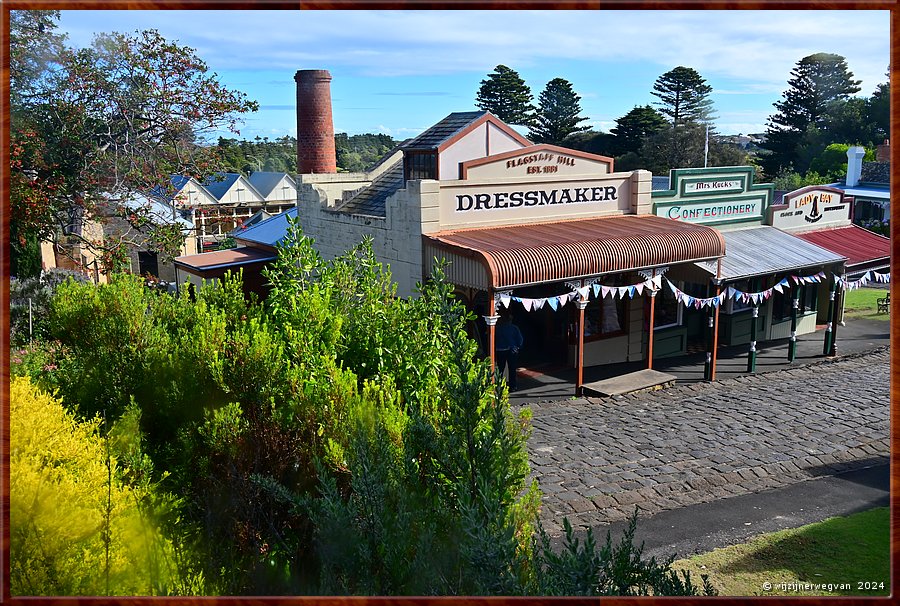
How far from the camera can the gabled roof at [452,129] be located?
52.9 feet

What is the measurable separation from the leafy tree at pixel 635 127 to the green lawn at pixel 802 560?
1691 inches

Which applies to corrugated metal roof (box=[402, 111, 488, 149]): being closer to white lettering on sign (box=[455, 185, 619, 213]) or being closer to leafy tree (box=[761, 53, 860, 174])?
Answer: white lettering on sign (box=[455, 185, 619, 213])

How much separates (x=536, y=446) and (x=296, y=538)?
20.2 feet

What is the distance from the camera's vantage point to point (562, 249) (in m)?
13.4

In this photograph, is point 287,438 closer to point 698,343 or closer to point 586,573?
point 586,573

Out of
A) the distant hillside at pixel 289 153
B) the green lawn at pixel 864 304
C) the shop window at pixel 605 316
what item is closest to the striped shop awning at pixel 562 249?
the shop window at pixel 605 316

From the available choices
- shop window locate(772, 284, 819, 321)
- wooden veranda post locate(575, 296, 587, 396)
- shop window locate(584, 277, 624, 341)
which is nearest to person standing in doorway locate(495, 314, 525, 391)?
wooden veranda post locate(575, 296, 587, 396)

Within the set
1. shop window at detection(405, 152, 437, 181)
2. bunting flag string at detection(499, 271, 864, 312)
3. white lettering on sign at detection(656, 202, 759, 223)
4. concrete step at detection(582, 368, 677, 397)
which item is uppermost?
shop window at detection(405, 152, 437, 181)

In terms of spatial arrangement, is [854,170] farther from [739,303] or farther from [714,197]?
[714,197]

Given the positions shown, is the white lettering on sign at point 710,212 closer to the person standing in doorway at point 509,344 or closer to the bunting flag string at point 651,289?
the bunting flag string at point 651,289

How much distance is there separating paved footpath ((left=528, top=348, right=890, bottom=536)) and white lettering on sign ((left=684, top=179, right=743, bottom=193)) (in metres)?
4.47

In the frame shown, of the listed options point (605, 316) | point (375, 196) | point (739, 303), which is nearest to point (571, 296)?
point (605, 316)

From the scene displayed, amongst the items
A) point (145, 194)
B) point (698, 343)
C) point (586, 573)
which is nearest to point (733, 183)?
point (698, 343)

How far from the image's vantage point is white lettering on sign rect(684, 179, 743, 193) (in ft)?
56.9
